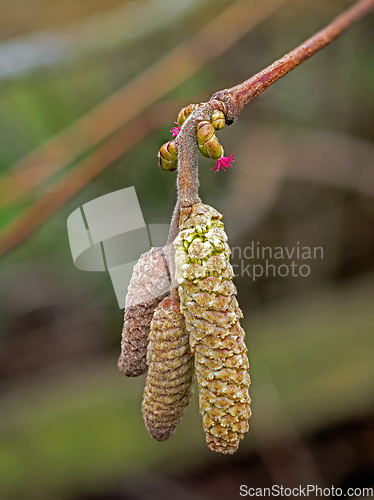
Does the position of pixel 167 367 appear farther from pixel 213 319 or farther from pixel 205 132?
pixel 205 132

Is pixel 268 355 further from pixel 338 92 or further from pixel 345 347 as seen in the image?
pixel 338 92

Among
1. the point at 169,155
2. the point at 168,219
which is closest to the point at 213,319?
the point at 169,155

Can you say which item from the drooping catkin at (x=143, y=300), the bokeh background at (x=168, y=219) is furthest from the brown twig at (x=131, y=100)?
the drooping catkin at (x=143, y=300)

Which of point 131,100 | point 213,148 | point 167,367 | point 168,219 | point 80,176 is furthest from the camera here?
point 168,219

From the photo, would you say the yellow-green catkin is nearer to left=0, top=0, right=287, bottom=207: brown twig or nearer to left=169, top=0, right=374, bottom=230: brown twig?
left=169, top=0, right=374, bottom=230: brown twig

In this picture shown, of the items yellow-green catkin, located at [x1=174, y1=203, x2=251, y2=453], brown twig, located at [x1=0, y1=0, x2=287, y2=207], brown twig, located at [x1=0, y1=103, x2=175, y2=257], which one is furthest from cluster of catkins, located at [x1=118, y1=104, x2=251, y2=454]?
brown twig, located at [x1=0, y1=0, x2=287, y2=207]

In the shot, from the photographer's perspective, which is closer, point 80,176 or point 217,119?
point 217,119

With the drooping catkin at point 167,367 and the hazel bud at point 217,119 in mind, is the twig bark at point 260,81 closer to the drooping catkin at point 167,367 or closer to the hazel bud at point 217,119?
the hazel bud at point 217,119

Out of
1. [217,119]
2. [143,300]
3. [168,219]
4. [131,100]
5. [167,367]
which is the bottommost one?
[167,367]
